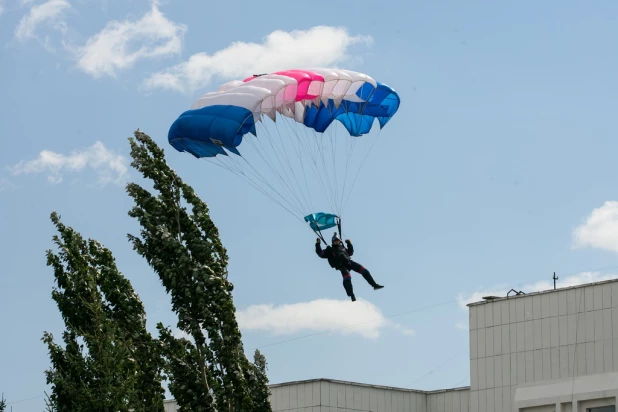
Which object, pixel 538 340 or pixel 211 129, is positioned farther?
pixel 211 129

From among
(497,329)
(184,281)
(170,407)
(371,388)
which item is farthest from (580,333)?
(170,407)

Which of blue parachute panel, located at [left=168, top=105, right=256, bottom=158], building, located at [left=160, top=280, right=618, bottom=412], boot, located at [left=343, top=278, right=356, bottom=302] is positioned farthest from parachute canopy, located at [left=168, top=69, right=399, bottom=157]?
building, located at [left=160, top=280, right=618, bottom=412]

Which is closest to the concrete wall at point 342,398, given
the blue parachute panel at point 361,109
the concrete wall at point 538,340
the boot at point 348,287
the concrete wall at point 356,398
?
the concrete wall at point 356,398

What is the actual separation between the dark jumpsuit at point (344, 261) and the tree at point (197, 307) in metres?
2.18

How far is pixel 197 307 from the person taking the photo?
2341cm

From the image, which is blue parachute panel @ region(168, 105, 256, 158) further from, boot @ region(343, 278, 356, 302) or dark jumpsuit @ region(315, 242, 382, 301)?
boot @ region(343, 278, 356, 302)

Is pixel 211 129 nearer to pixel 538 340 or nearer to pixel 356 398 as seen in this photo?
pixel 356 398

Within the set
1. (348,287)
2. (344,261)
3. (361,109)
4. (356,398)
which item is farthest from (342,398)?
(361,109)

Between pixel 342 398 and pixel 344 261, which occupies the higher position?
pixel 344 261

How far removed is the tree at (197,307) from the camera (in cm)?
2306

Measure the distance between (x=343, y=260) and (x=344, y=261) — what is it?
43 millimetres

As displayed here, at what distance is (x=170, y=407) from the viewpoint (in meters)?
30.1

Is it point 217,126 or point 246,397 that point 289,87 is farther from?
point 246,397

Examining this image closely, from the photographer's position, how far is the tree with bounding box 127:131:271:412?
908 inches
